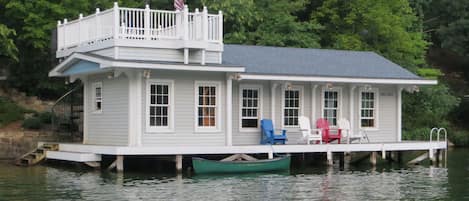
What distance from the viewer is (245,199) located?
1911 centimetres

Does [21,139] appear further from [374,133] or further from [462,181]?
[462,181]

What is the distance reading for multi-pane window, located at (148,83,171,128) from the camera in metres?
25.8

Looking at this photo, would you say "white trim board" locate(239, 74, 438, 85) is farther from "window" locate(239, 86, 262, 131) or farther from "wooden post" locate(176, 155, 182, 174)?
"wooden post" locate(176, 155, 182, 174)

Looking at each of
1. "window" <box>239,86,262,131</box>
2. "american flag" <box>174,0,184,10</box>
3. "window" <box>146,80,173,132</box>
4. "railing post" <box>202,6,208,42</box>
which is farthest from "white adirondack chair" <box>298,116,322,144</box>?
"american flag" <box>174,0,184,10</box>

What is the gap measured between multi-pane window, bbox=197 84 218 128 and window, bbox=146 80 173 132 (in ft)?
3.33

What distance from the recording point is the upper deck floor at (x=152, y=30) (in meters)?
25.4

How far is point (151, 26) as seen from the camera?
84.6ft

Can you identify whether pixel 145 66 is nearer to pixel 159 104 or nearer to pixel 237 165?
pixel 159 104

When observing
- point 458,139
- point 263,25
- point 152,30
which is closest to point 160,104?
point 152,30

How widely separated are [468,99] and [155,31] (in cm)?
2957

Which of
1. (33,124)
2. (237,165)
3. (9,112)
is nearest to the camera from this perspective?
(237,165)

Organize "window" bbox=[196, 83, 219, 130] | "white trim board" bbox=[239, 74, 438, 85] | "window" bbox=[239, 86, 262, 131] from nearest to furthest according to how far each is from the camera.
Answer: "window" bbox=[196, 83, 219, 130] < "white trim board" bbox=[239, 74, 438, 85] < "window" bbox=[239, 86, 262, 131]

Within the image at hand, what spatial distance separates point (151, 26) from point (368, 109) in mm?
9272

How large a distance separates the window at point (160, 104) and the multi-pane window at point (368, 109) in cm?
796
